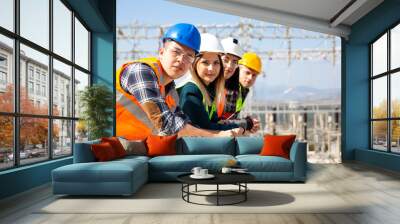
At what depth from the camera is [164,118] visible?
7.94 metres

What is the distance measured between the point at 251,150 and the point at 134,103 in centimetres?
280

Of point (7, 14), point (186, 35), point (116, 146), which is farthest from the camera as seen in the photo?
point (186, 35)

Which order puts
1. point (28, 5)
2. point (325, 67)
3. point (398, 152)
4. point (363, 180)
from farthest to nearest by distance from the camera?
point (325, 67)
point (398, 152)
point (363, 180)
point (28, 5)

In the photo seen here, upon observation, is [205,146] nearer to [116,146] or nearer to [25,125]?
[116,146]

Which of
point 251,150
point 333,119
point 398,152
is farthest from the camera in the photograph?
point 333,119

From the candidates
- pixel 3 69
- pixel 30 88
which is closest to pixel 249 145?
pixel 30 88

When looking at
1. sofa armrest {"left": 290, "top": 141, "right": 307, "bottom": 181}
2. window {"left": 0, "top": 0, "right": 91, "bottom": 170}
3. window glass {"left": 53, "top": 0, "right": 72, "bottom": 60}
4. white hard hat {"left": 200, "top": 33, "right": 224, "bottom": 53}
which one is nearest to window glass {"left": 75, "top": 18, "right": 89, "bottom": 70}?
window {"left": 0, "top": 0, "right": 91, "bottom": 170}

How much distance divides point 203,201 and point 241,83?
4.41 metres

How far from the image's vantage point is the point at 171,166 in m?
5.79

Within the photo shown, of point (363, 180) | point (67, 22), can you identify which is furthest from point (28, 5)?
point (363, 180)

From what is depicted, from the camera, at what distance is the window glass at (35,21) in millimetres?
5254

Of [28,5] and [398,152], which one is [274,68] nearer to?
[398,152]

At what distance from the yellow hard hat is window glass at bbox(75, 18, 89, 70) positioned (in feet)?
10.8

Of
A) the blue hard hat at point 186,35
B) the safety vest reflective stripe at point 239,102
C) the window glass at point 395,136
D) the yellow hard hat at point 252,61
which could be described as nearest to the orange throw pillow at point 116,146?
the blue hard hat at point 186,35
